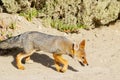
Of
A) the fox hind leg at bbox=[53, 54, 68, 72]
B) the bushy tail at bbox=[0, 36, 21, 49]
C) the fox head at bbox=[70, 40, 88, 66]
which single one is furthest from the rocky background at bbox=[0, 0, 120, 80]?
the fox head at bbox=[70, 40, 88, 66]

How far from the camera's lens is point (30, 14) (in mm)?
11602

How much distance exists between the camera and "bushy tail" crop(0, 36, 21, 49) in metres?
9.48

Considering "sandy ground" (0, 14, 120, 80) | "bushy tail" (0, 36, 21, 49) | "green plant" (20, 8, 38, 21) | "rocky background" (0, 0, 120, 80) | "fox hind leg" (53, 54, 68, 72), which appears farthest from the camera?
"green plant" (20, 8, 38, 21)

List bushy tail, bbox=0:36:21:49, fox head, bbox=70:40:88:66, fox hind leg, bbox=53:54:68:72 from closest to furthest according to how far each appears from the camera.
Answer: fox head, bbox=70:40:88:66
fox hind leg, bbox=53:54:68:72
bushy tail, bbox=0:36:21:49

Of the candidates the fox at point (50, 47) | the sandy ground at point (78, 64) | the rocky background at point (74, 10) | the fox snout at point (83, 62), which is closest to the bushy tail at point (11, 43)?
the fox at point (50, 47)

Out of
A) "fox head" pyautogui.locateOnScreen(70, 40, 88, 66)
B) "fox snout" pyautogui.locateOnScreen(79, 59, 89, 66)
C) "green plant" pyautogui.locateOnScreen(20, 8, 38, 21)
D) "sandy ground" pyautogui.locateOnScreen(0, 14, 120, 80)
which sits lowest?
"sandy ground" pyautogui.locateOnScreen(0, 14, 120, 80)

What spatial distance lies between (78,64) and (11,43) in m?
1.67

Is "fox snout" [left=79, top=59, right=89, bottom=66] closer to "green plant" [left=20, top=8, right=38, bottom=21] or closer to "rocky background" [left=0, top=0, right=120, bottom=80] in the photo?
"rocky background" [left=0, top=0, right=120, bottom=80]

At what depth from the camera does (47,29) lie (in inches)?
447

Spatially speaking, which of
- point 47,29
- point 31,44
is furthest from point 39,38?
point 47,29

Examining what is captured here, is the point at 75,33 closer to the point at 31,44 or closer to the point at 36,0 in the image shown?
the point at 36,0

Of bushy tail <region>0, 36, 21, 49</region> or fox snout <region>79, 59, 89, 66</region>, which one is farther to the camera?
bushy tail <region>0, 36, 21, 49</region>

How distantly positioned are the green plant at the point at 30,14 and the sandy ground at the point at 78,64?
155 millimetres

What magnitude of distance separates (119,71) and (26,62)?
86.8 inches
